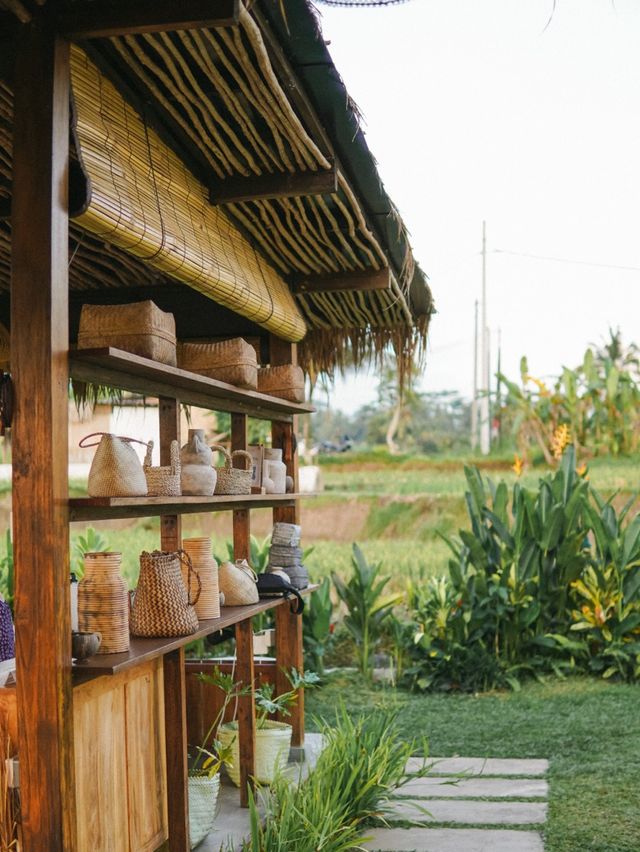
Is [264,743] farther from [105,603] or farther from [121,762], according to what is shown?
[105,603]

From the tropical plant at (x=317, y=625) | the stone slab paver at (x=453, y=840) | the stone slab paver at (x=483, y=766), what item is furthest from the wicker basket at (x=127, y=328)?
the tropical plant at (x=317, y=625)

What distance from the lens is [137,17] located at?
7.71ft

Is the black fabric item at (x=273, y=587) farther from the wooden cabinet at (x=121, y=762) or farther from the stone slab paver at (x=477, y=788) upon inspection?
the stone slab paver at (x=477, y=788)

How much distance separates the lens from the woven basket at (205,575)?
3.46 m

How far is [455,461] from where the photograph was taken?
57.6ft

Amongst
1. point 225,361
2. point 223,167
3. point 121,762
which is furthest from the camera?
point 225,361

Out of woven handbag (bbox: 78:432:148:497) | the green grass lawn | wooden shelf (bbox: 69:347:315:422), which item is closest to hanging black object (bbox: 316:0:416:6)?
wooden shelf (bbox: 69:347:315:422)

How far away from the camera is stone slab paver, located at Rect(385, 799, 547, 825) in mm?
4309

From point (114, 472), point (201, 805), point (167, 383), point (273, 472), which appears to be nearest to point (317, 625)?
point (273, 472)

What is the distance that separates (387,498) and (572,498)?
7438 millimetres

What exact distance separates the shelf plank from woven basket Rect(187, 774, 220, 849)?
957 mm

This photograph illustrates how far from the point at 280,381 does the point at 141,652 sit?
78.4 inches

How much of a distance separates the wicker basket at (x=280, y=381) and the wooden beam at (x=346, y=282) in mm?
423

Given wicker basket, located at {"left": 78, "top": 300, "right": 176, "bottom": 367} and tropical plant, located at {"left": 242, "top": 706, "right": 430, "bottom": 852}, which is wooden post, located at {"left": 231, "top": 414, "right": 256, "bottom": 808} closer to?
tropical plant, located at {"left": 242, "top": 706, "right": 430, "bottom": 852}
